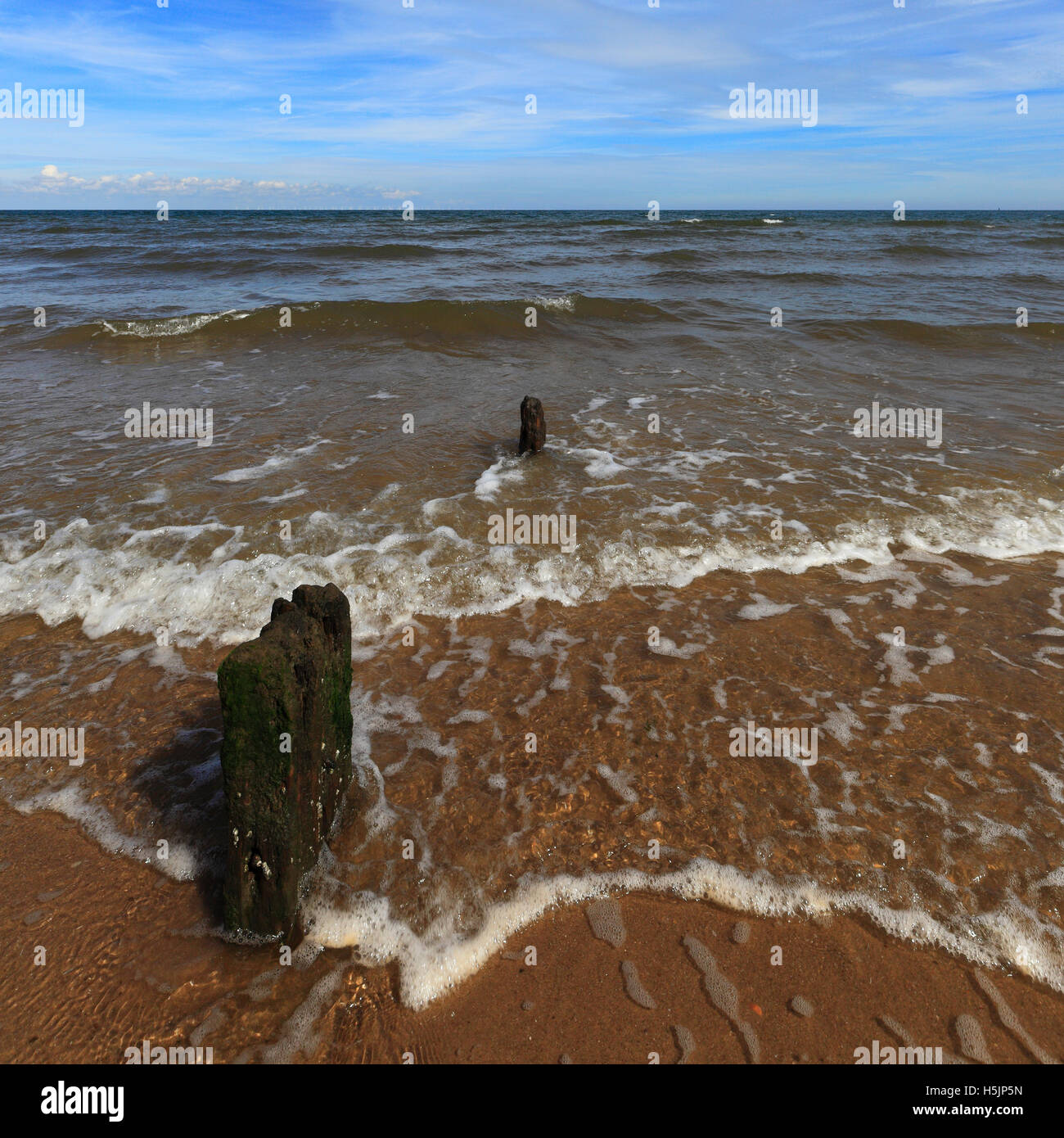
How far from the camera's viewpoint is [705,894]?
3.17 meters

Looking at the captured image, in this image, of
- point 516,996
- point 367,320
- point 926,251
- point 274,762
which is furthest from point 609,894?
point 926,251

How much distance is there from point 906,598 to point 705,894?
11.2 feet

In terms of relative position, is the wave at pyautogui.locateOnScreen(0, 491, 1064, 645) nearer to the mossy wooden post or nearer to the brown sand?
the mossy wooden post

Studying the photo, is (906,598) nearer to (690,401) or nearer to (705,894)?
(705,894)

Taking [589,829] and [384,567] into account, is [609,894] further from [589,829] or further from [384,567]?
[384,567]

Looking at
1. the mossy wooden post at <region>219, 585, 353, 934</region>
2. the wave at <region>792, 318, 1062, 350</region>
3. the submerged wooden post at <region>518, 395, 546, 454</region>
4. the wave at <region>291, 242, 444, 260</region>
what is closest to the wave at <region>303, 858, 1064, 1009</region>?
the mossy wooden post at <region>219, 585, 353, 934</region>

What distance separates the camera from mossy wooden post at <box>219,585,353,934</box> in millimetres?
2730

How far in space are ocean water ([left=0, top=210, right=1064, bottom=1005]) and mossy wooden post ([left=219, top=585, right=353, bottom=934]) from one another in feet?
0.94

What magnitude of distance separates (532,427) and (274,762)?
584cm

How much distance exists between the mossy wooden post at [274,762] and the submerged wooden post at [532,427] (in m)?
5.22

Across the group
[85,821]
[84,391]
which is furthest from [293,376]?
[85,821]

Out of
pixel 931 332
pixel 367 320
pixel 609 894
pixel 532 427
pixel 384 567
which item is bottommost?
pixel 609 894

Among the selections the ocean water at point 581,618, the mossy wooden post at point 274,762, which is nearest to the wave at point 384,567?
the ocean water at point 581,618

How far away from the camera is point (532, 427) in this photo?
7.97 metres
